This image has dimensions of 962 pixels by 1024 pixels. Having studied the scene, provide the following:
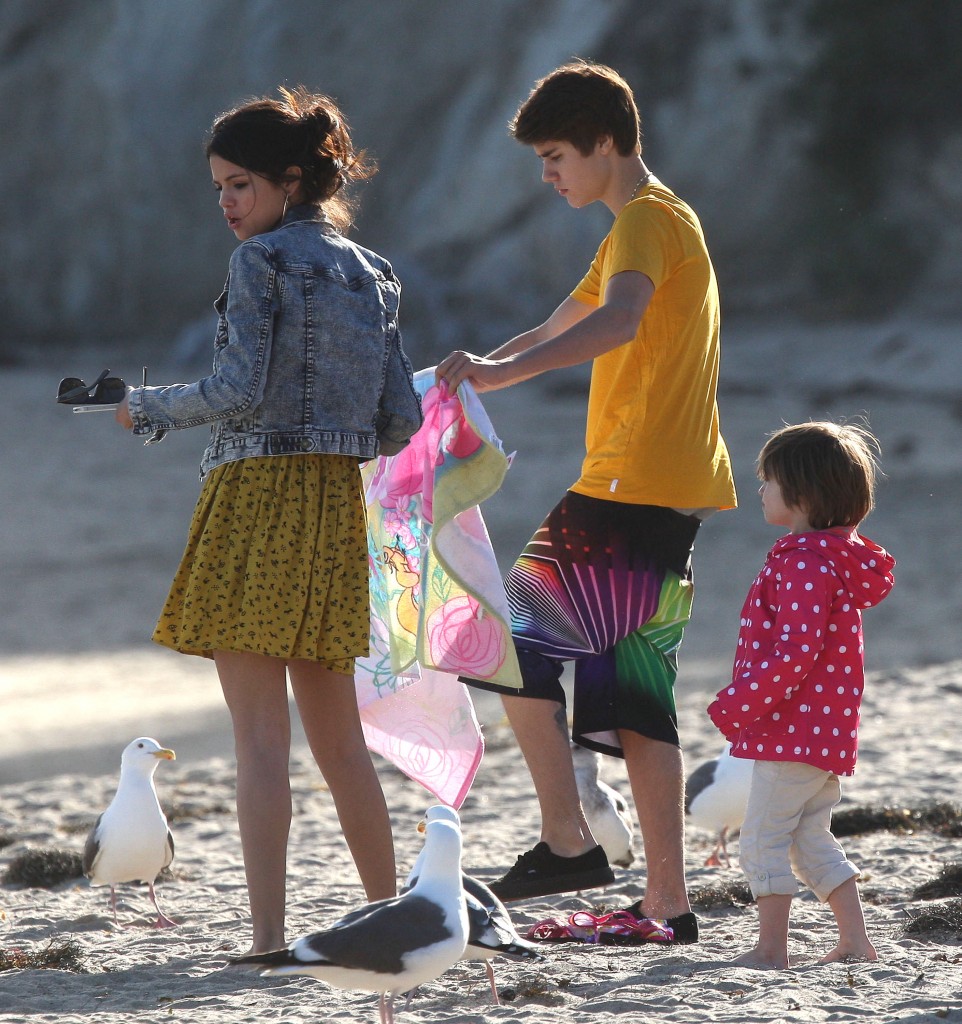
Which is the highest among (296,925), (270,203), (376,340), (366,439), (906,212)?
(906,212)

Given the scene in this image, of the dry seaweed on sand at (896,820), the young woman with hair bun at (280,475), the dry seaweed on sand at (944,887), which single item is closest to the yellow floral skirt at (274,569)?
the young woman with hair bun at (280,475)

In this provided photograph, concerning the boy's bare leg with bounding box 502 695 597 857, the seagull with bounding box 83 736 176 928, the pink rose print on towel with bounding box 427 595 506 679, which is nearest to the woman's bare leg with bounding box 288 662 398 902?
the pink rose print on towel with bounding box 427 595 506 679

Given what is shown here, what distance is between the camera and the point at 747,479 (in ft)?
48.2

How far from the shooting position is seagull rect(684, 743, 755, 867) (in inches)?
191

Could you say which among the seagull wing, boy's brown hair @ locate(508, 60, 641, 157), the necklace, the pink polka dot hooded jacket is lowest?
the seagull wing

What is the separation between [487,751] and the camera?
281 inches

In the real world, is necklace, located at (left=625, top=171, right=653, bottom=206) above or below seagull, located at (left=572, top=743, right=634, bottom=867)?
above

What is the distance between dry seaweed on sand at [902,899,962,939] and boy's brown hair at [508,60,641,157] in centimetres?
198

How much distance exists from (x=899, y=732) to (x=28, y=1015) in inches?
189

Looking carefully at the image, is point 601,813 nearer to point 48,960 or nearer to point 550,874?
point 550,874

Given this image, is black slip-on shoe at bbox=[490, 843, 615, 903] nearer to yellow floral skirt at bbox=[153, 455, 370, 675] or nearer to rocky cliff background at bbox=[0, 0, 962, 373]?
yellow floral skirt at bbox=[153, 455, 370, 675]

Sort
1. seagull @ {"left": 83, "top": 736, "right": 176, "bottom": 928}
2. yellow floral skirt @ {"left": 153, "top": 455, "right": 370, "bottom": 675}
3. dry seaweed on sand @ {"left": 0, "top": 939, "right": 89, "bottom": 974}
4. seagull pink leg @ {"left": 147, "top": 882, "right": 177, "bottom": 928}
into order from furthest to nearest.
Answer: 1. seagull @ {"left": 83, "top": 736, "right": 176, "bottom": 928}
2. seagull pink leg @ {"left": 147, "top": 882, "right": 177, "bottom": 928}
3. dry seaweed on sand @ {"left": 0, "top": 939, "right": 89, "bottom": 974}
4. yellow floral skirt @ {"left": 153, "top": 455, "right": 370, "bottom": 675}

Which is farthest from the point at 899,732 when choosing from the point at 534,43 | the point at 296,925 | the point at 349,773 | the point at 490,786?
the point at 534,43

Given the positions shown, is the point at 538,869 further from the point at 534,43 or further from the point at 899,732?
the point at 534,43
